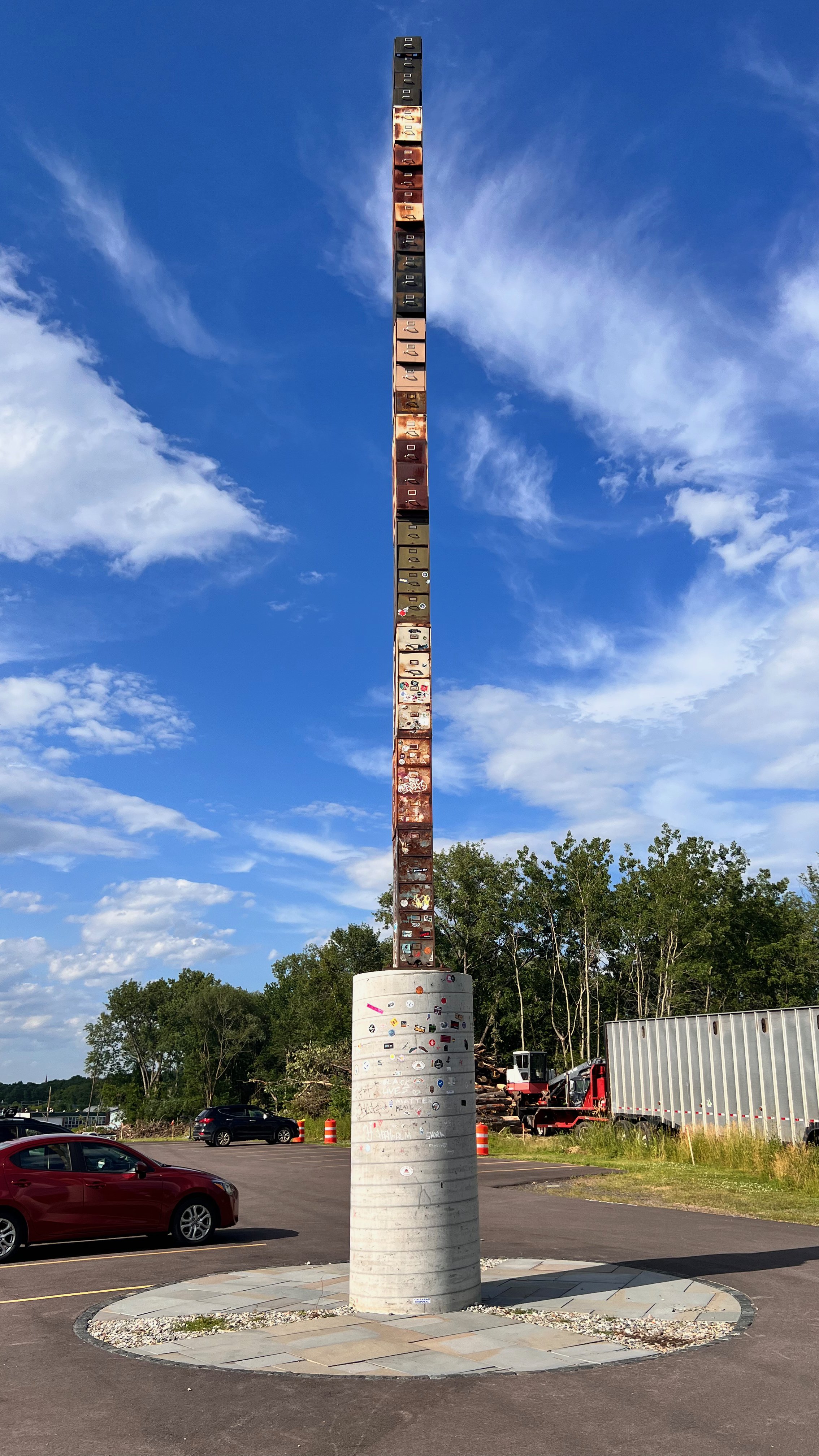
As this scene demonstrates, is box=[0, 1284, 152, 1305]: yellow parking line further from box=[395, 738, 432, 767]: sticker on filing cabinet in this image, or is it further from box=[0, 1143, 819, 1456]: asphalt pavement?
box=[395, 738, 432, 767]: sticker on filing cabinet

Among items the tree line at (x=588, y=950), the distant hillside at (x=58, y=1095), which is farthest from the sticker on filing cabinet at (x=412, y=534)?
the distant hillside at (x=58, y=1095)

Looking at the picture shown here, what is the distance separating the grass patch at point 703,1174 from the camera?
1700 centimetres

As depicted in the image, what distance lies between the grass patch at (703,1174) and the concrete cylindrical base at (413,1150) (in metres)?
8.34

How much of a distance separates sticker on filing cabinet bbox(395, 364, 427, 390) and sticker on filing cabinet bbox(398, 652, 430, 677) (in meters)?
2.92

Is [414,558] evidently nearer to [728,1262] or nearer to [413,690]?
[413,690]

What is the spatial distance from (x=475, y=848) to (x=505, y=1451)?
61587mm

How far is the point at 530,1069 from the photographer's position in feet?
121

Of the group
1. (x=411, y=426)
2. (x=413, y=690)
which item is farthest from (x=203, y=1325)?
(x=411, y=426)

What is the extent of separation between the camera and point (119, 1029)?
102 m

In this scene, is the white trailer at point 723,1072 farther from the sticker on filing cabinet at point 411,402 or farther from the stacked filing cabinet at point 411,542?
the sticker on filing cabinet at point 411,402

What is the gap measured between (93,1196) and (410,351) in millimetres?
10172

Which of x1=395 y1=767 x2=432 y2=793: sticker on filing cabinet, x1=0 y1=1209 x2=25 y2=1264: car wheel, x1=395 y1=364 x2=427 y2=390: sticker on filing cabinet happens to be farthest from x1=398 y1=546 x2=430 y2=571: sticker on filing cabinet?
x1=0 y1=1209 x2=25 y2=1264: car wheel

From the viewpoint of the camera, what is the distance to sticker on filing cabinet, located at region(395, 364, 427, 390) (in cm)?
1129

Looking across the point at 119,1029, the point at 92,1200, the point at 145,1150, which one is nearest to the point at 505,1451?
the point at 92,1200
